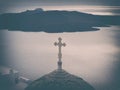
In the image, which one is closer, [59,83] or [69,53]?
[59,83]

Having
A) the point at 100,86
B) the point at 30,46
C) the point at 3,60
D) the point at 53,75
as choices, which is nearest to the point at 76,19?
the point at 30,46

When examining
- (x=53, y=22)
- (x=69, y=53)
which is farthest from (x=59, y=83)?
(x=53, y=22)

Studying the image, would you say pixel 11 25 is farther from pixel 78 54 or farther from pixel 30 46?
pixel 78 54

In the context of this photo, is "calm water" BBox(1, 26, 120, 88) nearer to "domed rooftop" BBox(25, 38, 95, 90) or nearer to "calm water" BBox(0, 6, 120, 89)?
"calm water" BBox(0, 6, 120, 89)

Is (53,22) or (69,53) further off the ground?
(53,22)

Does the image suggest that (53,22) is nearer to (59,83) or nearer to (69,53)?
(69,53)

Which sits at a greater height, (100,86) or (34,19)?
(34,19)
